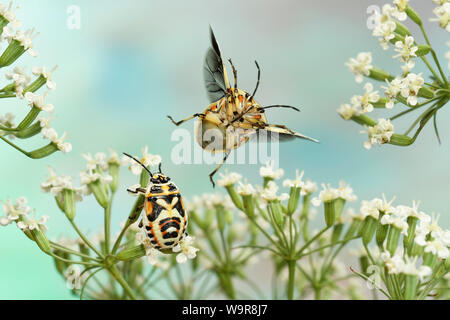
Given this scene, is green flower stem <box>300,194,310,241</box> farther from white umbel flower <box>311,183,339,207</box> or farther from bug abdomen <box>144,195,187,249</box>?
bug abdomen <box>144,195,187,249</box>

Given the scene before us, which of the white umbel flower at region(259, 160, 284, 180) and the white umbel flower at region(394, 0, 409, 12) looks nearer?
the white umbel flower at region(394, 0, 409, 12)

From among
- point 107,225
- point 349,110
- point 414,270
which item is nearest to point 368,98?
point 349,110

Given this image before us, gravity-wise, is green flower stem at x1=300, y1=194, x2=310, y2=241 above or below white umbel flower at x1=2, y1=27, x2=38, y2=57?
below

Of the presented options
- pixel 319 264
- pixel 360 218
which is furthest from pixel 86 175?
pixel 319 264

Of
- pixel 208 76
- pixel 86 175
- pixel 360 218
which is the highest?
pixel 208 76

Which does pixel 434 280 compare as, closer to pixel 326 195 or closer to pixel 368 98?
pixel 326 195

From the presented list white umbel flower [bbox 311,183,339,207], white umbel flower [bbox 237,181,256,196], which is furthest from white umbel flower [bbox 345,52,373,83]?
white umbel flower [bbox 237,181,256,196]
